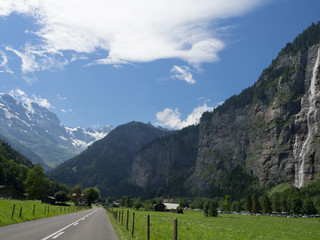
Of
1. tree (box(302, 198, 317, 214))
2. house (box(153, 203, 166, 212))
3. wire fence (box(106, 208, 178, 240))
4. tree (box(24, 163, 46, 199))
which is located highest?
tree (box(24, 163, 46, 199))

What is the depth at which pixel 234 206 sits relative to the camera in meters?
198

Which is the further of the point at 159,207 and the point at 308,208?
the point at 159,207

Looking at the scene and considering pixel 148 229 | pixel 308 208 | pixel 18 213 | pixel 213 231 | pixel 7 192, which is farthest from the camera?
pixel 308 208

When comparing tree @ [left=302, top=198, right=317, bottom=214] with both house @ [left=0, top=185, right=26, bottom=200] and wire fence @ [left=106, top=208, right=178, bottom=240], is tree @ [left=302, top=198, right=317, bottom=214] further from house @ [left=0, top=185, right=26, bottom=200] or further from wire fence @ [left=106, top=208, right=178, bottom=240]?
house @ [left=0, top=185, right=26, bottom=200]

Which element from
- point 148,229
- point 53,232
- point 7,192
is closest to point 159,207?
point 7,192

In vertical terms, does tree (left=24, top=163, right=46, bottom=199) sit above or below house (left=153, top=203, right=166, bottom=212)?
above

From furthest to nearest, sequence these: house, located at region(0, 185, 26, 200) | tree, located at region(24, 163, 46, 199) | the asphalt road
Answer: tree, located at region(24, 163, 46, 199) → house, located at region(0, 185, 26, 200) → the asphalt road

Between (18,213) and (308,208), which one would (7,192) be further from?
(308,208)

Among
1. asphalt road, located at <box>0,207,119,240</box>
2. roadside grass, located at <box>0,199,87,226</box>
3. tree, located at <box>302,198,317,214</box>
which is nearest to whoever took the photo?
asphalt road, located at <box>0,207,119,240</box>

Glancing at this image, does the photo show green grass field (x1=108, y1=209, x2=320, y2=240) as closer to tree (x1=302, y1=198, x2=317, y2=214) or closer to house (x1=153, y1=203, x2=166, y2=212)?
tree (x1=302, y1=198, x2=317, y2=214)

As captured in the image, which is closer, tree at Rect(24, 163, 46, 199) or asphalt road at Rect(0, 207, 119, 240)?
asphalt road at Rect(0, 207, 119, 240)

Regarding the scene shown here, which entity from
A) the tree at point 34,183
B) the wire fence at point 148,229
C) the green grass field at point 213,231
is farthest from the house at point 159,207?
the wire fence at point 148,229

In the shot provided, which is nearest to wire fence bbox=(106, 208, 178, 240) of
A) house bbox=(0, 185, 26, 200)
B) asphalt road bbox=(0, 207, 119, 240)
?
asphalt road bbox=(0, 207, 119, 240)

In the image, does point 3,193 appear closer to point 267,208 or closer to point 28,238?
point 28,238
